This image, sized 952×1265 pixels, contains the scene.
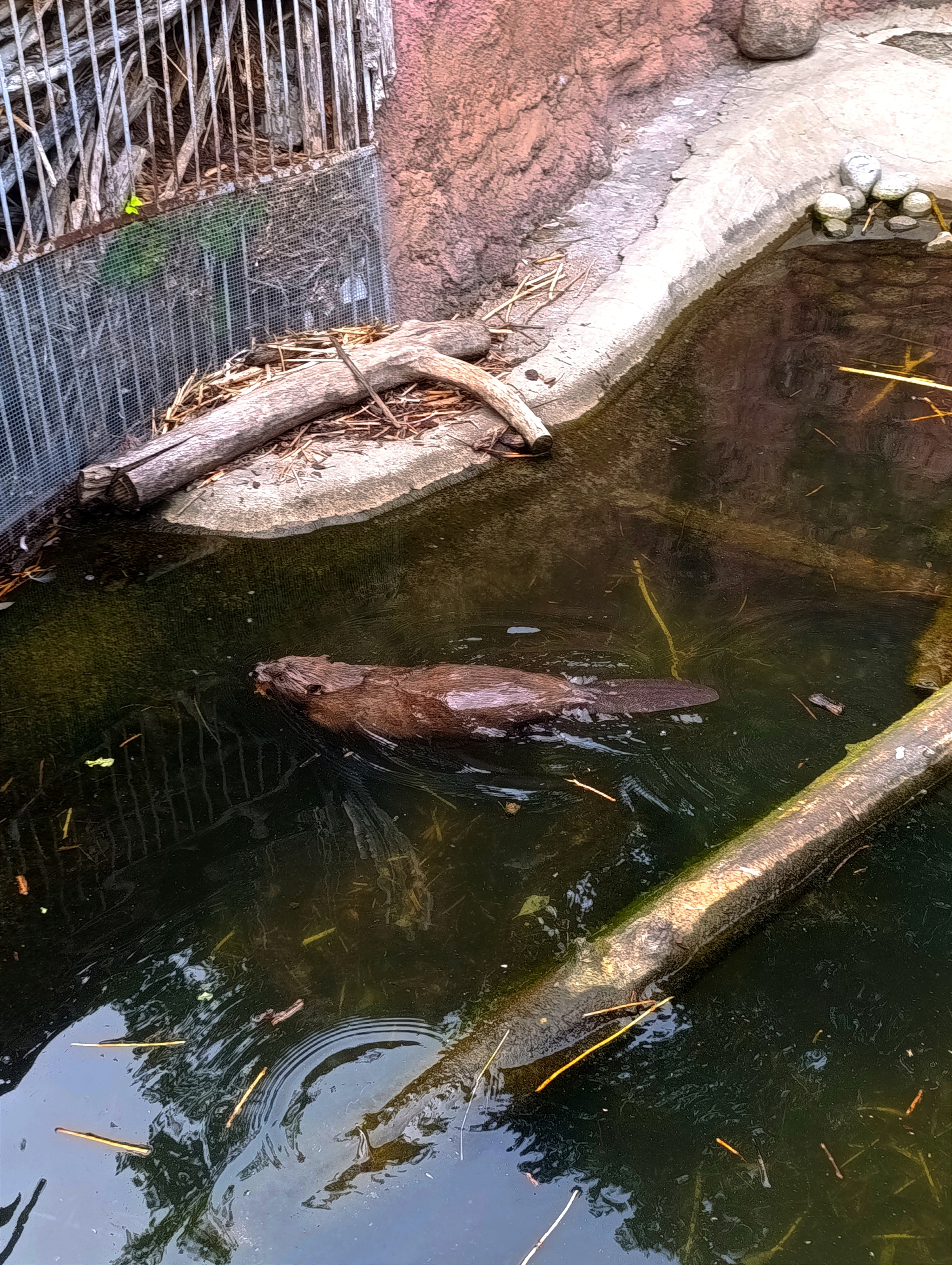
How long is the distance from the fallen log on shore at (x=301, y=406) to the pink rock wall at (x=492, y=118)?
0.67m

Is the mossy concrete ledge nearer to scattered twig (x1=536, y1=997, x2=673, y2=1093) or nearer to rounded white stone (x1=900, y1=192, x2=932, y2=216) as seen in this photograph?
scattered twig (x1=536, y1=997, x2=673, y2=1093)

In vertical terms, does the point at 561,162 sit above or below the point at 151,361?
above

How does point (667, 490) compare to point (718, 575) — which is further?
point (667, 490)

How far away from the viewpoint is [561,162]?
7.34 meters

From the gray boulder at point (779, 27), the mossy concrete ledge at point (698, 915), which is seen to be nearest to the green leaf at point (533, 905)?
the mossy concrete ledge at point (698, 915)

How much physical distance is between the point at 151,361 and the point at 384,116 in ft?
6.47

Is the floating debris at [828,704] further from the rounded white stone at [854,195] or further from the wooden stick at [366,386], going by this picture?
the rounded white stone at [854,195]

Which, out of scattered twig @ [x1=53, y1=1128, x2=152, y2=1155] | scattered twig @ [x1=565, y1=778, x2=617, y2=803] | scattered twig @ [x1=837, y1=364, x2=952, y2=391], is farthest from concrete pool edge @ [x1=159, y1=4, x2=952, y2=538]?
scattered twig @ [x1=53, y1=1128, x2=152, y2=1155]

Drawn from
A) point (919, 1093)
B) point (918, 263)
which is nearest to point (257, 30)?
point (918, 263)

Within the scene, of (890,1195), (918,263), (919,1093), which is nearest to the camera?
(890,1195)

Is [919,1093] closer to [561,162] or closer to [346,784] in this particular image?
[346,784]

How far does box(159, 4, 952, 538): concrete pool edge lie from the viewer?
5055 mm

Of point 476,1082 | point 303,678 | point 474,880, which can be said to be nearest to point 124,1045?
point 476,1082

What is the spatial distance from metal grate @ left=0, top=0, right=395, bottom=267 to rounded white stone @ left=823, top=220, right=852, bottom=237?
3.44m
